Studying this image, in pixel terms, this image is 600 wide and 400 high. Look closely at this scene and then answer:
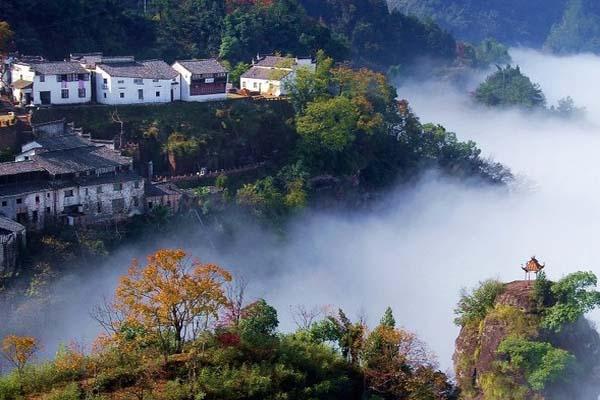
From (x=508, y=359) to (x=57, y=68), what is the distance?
88.1 ft

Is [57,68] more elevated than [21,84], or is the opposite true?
[57,68]

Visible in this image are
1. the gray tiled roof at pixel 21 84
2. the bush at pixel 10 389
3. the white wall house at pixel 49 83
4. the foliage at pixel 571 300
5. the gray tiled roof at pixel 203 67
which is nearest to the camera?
the bush at pixel 10 389

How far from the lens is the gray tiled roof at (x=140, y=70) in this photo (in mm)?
47600

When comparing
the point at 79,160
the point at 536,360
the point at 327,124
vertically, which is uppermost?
the point at 327,124

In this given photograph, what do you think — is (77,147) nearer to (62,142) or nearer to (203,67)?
(62,142)

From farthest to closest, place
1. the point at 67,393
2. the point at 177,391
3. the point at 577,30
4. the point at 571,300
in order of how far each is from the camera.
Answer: the point at 577,30 → the point at 571,300 → the point at 177,391 → the point at 67,393

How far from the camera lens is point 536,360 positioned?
29.6 meters

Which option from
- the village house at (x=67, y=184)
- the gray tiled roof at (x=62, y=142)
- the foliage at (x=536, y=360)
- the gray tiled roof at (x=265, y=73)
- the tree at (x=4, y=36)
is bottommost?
the foliage at (x=536, y=360)

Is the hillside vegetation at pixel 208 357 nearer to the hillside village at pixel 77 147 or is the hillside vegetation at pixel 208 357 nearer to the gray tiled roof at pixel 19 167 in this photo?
the hillside village at pixel 77 147

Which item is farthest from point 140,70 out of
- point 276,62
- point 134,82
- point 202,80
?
point 276,62

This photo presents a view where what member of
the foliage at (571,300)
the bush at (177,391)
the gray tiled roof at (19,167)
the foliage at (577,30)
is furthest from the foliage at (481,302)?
the foliage at (577,30)

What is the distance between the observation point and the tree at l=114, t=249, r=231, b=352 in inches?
1093

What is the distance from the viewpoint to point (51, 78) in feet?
149

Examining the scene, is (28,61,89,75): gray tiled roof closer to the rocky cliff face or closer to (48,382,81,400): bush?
(48,382,81,400): bush
